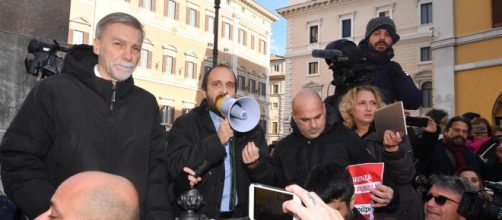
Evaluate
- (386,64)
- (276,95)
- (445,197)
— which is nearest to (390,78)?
(386,64)

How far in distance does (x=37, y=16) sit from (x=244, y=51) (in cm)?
4162

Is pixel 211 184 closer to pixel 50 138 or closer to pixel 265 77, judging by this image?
pixel 50 138

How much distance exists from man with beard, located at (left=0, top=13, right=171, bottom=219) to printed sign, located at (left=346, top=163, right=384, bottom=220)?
122cm

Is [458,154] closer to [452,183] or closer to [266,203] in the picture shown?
[452,183]

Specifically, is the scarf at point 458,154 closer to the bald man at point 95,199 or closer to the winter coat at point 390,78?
the winter coat at point 390,78

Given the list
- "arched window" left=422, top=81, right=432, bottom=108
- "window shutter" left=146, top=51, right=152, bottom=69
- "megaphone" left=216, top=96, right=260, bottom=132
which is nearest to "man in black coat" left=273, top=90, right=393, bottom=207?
"megaphone" left=216, top=96, right=260, bottom=132

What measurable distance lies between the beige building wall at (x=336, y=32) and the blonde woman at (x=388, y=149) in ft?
112

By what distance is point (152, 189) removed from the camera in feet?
8.74

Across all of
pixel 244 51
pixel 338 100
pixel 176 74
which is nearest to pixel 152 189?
pixel 338 100

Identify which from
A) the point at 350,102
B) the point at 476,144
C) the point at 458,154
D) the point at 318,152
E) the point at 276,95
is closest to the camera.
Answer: the point at 318,152

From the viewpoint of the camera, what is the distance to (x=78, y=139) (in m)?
2.41

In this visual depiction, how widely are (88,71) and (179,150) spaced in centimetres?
85

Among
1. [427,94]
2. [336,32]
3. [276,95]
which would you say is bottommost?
[427,94]

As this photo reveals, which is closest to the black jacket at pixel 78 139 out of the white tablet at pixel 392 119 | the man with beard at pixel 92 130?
the man with beard at pixel 92 130
